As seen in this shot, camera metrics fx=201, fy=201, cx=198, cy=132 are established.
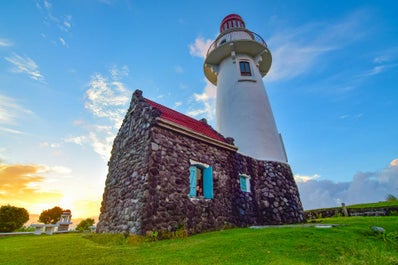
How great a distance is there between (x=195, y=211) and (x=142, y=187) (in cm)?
242

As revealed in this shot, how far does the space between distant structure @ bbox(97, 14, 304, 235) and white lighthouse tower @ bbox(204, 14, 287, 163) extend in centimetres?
7

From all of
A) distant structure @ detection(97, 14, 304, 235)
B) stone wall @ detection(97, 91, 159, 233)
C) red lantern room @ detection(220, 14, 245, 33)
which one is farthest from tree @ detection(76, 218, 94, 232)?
red lantern room @ detection(220, 14, 245, 33)

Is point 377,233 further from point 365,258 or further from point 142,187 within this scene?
point 142,187

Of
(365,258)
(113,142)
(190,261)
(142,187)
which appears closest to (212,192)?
(142,187)

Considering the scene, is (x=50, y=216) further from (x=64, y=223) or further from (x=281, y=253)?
(x=281, y=253)

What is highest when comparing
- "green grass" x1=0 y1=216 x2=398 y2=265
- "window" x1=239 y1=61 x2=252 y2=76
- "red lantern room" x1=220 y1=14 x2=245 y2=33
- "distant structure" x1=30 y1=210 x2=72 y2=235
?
"red lantern room" x1=220 y1=14 x2=245 y2=33

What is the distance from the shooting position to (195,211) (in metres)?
8.23

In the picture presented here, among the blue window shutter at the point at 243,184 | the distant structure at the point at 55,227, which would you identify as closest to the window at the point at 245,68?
the blue window shutter at the point at 243,184

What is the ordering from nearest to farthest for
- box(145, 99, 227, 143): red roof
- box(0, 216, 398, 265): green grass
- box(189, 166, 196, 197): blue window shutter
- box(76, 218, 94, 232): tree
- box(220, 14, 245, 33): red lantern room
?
box(0, 216, 398, 265): green grass
box(189, 166, 196, 197): blue window shutter
box(145, 99, 227, 143): red roof
box(76, 218, 94, 232): tree
box(220, 14, 245, 33): red lantern room

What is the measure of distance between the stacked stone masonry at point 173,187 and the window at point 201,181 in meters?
0.27

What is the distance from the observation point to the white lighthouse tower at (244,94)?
13.5 metres

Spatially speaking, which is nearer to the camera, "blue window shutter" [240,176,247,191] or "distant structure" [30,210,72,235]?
"blue window shutter" [240,176,247,191]

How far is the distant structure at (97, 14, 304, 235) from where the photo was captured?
766 centimetres

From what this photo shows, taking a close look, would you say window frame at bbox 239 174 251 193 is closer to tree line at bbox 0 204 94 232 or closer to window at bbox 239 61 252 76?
window at bbox 239 61 252 76
